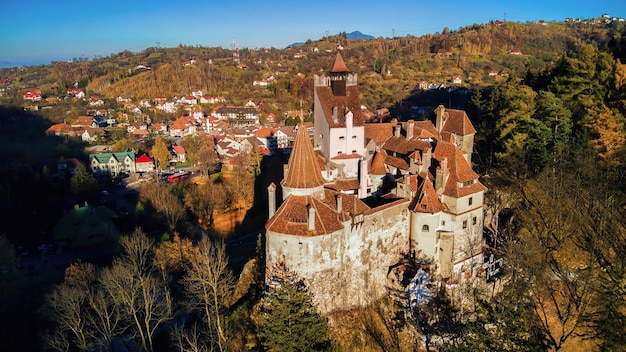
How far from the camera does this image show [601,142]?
37.7 metres

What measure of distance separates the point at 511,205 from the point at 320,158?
18061 millimetres

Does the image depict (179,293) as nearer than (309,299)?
No


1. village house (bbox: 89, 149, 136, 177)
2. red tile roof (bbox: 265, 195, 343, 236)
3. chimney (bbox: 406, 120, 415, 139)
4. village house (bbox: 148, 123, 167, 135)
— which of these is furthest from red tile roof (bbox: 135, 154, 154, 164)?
red tile roof (bbox: 265, 195, 343, 236)

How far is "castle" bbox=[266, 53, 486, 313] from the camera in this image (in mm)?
28156

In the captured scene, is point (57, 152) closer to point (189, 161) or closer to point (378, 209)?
point (189, 161)

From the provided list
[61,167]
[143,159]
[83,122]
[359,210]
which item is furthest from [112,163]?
[359,210]

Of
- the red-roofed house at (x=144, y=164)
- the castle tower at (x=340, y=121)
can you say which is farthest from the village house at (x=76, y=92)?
the castle tower at (x=340, y=121)

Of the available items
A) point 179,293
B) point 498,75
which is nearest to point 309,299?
point 179,293

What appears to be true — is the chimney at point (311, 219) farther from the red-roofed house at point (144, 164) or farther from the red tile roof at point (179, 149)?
the red tile roof at point (179, 149)

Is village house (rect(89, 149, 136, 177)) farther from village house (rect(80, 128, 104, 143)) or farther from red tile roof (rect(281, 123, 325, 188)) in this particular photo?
red tile roof (rect(281, 123, 325, 188))

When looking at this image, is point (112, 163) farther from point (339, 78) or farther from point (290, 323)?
point (290, 323)

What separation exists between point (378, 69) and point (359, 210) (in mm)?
117922

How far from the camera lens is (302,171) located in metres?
29.3

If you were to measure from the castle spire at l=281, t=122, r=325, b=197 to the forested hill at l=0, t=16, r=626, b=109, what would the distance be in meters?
81.0
